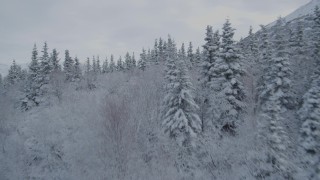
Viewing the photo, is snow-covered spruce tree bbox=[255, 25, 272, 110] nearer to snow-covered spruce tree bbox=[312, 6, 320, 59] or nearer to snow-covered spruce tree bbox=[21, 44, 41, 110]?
snow-covered spruce tree bbox=[312, 6, 320, 59]

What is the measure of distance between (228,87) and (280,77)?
313 inches

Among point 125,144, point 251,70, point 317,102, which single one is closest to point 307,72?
point 251,70

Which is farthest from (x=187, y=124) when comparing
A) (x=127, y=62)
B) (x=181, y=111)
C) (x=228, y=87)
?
(x=127, y=62)

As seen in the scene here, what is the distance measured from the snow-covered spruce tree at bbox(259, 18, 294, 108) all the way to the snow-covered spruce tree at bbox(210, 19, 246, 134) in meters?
4.08

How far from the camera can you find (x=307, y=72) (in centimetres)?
3441

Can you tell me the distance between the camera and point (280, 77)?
30266 millimetres

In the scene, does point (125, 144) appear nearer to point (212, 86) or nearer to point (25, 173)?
point (25, 173)

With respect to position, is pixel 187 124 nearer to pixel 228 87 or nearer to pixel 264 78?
pixel 228 87

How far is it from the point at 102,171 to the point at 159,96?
18538 millimetres

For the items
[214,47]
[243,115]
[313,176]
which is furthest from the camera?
[214,47]

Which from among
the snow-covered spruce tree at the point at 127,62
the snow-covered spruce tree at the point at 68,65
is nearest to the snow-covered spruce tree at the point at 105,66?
the snow-covered spruce tree at the point at 127,62

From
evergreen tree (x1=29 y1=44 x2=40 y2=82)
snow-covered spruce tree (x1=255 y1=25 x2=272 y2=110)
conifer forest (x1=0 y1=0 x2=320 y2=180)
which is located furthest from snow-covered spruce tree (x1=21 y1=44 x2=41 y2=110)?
snow-covered spruce tree (x1=255 y1=25 x2=272 y2=110)

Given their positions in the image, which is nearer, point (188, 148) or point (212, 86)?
point (188, 148)

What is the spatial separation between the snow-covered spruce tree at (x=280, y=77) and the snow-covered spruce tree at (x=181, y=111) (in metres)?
10.3
